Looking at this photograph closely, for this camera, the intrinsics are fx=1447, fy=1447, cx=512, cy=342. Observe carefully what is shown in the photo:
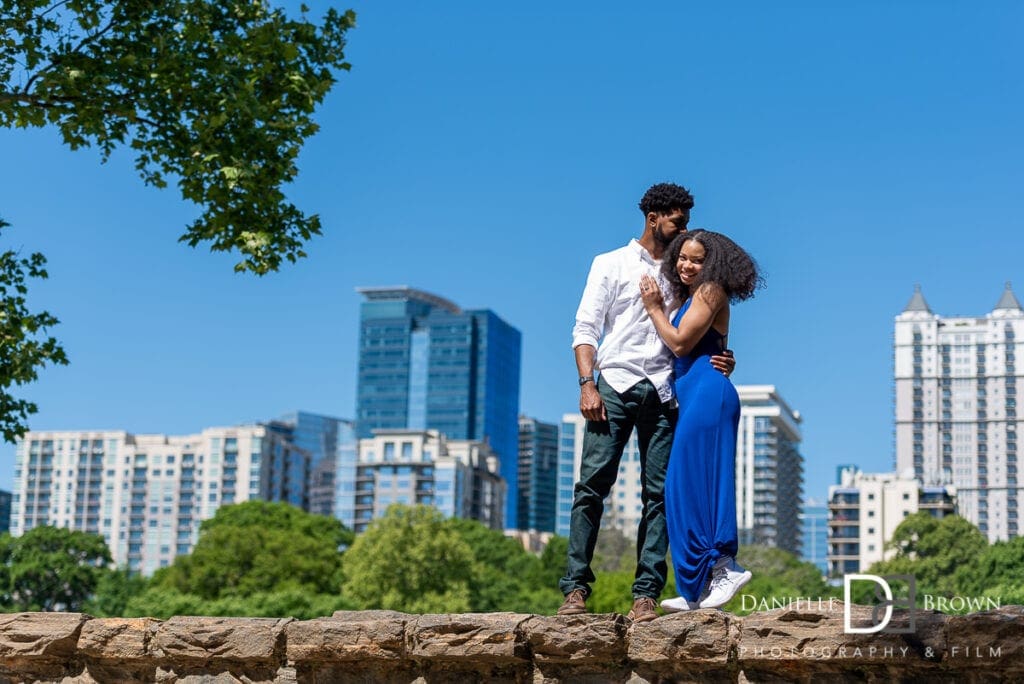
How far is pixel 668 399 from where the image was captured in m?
8.20

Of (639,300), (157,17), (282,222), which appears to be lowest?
(639,300)

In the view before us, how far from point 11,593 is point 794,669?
245 feet

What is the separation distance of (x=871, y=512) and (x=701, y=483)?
140 metres

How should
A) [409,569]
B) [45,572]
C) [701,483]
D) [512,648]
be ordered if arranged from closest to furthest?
1. [512,648]
2. [701,483]
3. [409,569]
4. [45,572]

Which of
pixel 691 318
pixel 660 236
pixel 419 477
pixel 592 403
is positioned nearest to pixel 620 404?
pixel 592 403

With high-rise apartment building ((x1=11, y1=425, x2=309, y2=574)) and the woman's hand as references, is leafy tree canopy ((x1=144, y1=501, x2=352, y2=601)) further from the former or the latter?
high-rise apartment building ((x1=11, y1=425, x2=309, y2=574))

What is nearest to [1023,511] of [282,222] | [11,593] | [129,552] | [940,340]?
[940,340]

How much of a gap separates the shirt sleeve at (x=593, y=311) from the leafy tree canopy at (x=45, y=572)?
236ft

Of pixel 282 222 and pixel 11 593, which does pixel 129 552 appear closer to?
pixel 11 593

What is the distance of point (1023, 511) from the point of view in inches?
6658

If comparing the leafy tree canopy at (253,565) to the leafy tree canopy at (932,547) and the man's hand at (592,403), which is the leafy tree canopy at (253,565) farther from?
the man's hand at (592,403)

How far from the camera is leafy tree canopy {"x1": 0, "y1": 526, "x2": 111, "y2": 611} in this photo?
75938 mm

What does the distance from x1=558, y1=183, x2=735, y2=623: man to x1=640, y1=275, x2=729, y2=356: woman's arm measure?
0.10m

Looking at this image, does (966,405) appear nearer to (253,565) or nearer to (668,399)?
(253,565)
